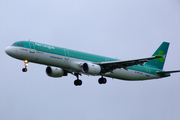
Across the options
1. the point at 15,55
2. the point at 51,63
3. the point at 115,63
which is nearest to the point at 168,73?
the point at 115,63

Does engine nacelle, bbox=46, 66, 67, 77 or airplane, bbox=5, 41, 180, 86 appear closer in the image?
airplane, bbox=5, 41, 180, 86

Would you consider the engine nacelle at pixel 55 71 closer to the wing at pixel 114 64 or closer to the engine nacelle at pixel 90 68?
the engine nacelle at pixel 90 68

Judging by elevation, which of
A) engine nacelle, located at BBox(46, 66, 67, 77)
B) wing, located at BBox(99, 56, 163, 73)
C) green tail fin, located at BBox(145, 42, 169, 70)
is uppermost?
green tail fin, located at BBox(145, 42, 169, 70)

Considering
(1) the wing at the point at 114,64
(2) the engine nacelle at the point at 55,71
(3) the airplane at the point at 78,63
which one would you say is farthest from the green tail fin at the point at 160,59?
(2) the engine nacelle at the point at 55,71

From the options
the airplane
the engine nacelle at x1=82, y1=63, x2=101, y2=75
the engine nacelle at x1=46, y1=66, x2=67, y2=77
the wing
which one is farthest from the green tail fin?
the engine nacelle at x1=46, y1=66, x2=67, y2=77

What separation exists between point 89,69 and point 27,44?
946 cm

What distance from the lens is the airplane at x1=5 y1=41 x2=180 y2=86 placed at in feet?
164

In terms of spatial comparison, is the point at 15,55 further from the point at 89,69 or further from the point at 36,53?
the point at 89,69

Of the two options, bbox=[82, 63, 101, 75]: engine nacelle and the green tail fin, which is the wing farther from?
the green tail fin

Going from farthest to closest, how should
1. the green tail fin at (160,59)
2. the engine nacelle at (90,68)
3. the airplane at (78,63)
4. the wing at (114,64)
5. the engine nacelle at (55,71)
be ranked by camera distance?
the green tail fin at (160,59) < the engine nacelle at (55,71) < the wing at (114,64) < the engine nacelle at (90,68) < the airplane at (78,63)

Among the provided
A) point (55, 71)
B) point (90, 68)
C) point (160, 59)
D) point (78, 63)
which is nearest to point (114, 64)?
point (90, 68)

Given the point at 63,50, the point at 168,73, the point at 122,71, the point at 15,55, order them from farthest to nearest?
the point at 168,73 < the point at 122,71 < the point at 63,50 < the point at 15,55

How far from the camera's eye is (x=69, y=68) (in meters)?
53.3

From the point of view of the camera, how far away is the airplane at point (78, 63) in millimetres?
49906
